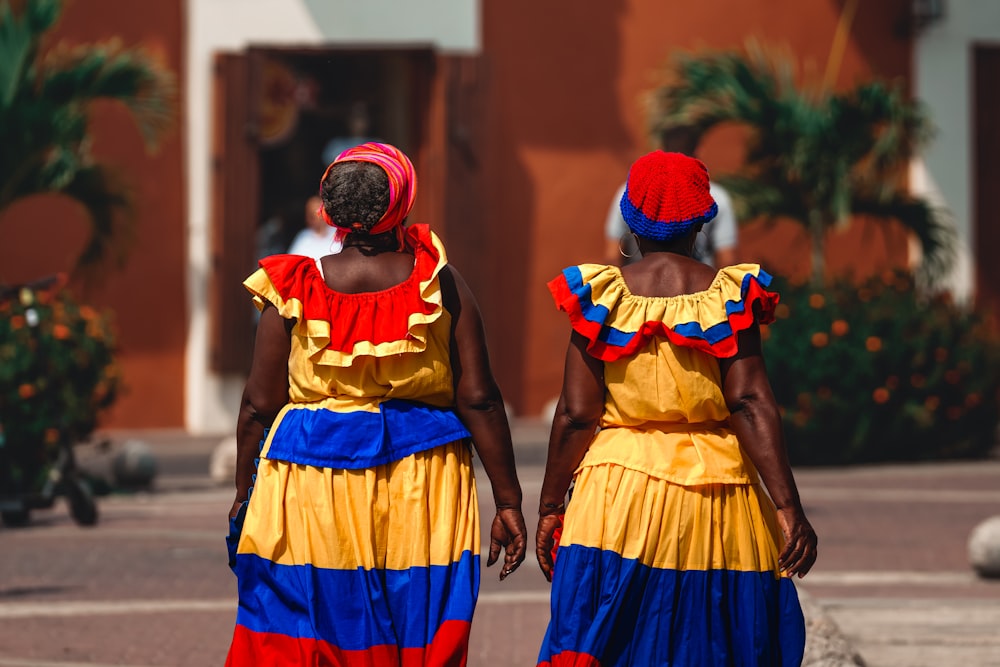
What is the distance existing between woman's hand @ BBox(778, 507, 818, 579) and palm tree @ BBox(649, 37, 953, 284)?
9.55m

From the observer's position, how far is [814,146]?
46.7 feet

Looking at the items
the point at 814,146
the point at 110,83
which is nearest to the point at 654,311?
the point at 110,83

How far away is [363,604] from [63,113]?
8.99 meters

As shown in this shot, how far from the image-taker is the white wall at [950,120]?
56.6 ft

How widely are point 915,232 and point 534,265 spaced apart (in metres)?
3.51

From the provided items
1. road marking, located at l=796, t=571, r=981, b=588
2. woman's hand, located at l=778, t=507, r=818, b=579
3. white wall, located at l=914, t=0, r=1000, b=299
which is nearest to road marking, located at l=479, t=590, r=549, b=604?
road marking, located at l=796, t=571, r=981, b=588

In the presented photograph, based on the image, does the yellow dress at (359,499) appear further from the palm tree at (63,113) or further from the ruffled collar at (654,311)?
the palm tree at (63,113)

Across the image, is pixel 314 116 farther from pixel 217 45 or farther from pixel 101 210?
pixel 101 210

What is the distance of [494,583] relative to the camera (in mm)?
8562

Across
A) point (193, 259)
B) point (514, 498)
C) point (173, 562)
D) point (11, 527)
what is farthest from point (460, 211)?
point (514, 498)

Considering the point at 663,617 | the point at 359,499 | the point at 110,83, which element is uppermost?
the point at 110,83

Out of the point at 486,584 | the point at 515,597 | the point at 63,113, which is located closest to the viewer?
the point at 515,597

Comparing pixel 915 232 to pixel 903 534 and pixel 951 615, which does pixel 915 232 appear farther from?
pixel 951 615

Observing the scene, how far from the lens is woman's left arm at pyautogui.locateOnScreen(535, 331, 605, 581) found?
470cm
